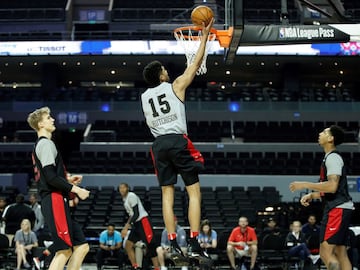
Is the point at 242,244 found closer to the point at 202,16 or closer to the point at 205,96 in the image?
the point at 202,16

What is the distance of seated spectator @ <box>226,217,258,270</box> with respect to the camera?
12.8 meters

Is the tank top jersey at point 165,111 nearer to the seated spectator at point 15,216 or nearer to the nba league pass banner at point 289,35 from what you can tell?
the nba league pass banner at point 289,35

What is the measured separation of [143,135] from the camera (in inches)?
1077

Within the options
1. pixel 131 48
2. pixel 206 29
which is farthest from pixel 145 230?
pixel 131 48

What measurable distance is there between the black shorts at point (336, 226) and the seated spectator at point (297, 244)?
19.1 ft

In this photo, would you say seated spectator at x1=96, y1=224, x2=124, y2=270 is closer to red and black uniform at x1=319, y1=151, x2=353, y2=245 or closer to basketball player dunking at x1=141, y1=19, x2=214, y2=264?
red and black uniform at x1=319, y1=151, x2=353, y2=245

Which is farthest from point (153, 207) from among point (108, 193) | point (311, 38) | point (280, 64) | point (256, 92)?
point (280, 64)

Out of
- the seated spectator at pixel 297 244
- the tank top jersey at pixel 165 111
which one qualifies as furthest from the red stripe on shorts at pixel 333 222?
the seated spectator at pixel 297 244

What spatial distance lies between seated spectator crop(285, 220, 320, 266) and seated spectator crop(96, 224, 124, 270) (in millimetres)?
3530

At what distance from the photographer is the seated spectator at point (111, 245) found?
13370 millimetres

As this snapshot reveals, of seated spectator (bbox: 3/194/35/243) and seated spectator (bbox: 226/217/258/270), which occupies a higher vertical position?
seated spectator (bbox: 3/194/35/243)

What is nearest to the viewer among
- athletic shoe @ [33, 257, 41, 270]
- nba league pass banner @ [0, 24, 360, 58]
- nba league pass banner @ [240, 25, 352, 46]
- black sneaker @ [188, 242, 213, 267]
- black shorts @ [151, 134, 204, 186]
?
black sneaker @ [188, 242, 213, 267]

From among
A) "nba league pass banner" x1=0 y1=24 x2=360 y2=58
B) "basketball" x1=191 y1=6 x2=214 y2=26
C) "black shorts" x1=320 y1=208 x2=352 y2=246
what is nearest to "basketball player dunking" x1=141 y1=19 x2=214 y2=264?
"basketball" x1=191 y1=6 x2=214 y2=26

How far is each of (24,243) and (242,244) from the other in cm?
450
